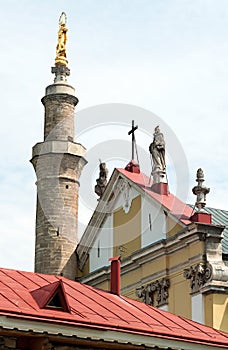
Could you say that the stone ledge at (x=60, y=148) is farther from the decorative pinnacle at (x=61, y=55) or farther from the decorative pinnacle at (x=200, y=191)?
the decorative pinnacle at (x=200, y=191)

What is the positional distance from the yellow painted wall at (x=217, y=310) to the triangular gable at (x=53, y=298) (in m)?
12.6

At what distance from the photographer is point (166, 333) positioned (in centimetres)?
1630

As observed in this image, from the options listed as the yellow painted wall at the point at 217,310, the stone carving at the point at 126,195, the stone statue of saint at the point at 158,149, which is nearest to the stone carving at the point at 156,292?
the yellow painted wall at the point at 217,310

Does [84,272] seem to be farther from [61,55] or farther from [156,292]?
[61,55]

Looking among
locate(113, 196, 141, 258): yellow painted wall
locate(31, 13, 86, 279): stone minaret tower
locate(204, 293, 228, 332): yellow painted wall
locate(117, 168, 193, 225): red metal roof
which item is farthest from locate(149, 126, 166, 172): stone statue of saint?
locate(204, 293, 228, 332): yellow painted wall

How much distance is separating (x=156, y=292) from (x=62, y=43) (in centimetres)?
1285

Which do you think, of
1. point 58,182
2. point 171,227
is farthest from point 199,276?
point 58,182

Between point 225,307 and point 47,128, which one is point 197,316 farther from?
point 47,128

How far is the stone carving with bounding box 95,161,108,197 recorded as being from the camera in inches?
1451

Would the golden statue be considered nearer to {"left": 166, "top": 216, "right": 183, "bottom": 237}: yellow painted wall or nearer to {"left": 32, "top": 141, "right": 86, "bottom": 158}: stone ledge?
{"left": 32, "top": 141, "right": 86, "bottom": 158}: stone ledge

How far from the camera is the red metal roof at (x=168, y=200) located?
100 ft

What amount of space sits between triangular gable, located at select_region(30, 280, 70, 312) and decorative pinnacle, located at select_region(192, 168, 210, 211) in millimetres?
13788

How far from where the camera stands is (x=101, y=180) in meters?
37.2

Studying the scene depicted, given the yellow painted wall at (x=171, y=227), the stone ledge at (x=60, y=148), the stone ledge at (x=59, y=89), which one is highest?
the stone ledge at (x=59, y=89)
